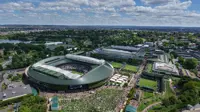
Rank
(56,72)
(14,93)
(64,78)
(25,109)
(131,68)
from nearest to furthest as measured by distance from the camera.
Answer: (25,109) → (14,93) → (64,78) → (56,72) → (131,68)

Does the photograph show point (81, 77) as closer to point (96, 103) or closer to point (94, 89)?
point (94, 89)

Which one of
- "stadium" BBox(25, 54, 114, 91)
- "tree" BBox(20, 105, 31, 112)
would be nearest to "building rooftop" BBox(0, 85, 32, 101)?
"stadium" BBox(25, 54, 114, 91)

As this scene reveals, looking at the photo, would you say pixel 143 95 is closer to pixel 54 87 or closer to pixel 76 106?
pixel 76 106

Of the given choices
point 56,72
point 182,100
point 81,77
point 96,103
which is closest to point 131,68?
point 81,77

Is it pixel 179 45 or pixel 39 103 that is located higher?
pixel 179 45

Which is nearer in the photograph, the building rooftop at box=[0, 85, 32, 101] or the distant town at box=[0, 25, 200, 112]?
the distant town at box=[0, 25, 200, 112]

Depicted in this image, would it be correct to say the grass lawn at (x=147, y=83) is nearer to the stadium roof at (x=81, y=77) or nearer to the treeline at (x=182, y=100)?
the stadium roof at (x=81, y=77)

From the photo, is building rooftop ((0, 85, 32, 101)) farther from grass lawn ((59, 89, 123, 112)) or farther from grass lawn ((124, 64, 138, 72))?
grass lawn ((124, 64, 138, 72))

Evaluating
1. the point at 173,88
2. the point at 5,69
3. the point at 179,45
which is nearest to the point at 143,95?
the point at 173,88

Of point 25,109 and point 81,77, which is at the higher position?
point 81,77
